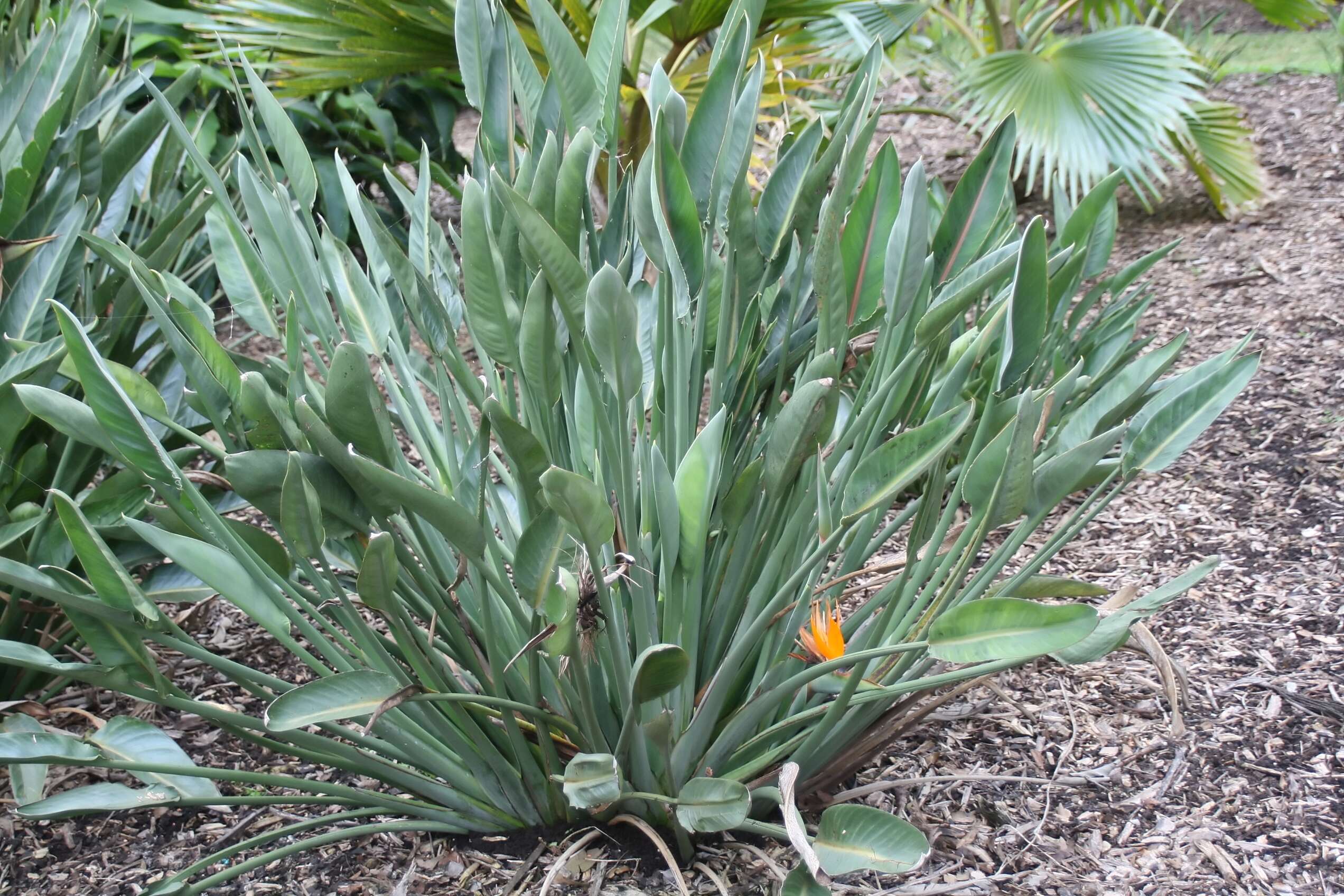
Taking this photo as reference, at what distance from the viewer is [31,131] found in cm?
192

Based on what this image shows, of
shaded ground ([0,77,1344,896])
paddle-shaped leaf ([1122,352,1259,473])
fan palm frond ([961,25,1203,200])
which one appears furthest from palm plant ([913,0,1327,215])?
paddle-shaped leaf ([1122,352,1259,473])

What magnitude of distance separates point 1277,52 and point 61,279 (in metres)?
7.31

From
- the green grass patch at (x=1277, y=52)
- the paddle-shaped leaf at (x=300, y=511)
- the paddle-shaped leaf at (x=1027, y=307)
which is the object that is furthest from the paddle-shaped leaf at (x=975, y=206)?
the green grass patch at (x=1277, y=52)

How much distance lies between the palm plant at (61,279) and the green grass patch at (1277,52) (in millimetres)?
5009

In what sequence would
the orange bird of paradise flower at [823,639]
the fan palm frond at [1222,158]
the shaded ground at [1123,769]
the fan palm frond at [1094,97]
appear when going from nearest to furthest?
the orange bird of paradise flower at [823,639]
the shaded ground at [1123,769]
the fan palm frond at [1094,97]
the fan palm frond at [1222,158]

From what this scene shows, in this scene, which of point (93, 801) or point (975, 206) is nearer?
point (93, 801)

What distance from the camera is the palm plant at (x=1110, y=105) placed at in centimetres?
364

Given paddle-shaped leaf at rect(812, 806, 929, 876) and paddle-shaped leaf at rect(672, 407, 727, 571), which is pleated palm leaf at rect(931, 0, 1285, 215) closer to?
paddle-shaped leaf at rect(672, 407, 727, 571)

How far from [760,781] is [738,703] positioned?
0.48ft

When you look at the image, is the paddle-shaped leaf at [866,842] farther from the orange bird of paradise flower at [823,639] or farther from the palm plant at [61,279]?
the palm plant at [61,279]

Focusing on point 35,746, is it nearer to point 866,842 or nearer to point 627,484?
point 627,484

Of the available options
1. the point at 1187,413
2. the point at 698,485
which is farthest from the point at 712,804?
the point at 1187,413

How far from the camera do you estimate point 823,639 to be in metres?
1.36

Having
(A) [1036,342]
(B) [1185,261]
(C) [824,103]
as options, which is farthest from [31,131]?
(B) [1185,261]
